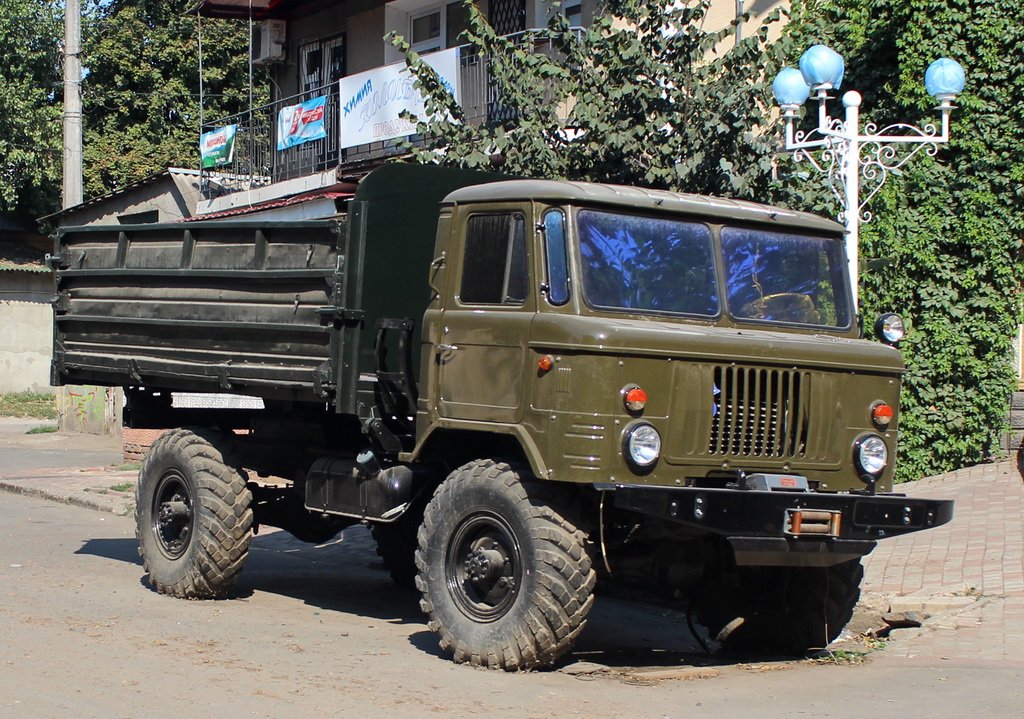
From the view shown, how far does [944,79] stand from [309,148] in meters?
12.3

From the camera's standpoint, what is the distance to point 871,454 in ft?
22.8

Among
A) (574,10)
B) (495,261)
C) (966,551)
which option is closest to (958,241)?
(966,551)

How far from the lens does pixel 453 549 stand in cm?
695

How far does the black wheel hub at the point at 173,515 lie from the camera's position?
8.95m

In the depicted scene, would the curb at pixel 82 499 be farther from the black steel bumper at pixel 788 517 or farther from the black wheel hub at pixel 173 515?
the black steel bumper at pixel 788 517

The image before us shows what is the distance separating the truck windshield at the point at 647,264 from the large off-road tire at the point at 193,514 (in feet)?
11.1

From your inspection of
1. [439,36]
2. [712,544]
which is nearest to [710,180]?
[712,544]

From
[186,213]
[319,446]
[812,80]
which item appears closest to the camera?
[319,446]

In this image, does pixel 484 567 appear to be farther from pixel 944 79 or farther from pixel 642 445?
pixel 944 79

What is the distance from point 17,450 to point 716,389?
16.1 meters

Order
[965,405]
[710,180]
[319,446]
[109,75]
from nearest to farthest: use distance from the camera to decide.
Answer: [319,446] < [710,180] < [965,405] < [109,75]

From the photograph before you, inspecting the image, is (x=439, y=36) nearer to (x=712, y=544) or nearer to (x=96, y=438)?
(x=96, y=438)

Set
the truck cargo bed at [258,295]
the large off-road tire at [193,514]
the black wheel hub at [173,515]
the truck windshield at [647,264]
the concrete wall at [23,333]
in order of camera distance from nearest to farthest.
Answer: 1. the truck windshield at [647,264]
2. the truck cargo bed at [258,295]
3. the large off-road tire at [193,514]
4. the black wheel hub at [173,515]
5. the concrete wall at [23,333]

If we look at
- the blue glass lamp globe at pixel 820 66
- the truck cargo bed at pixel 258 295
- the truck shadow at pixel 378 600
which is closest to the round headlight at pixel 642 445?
the truck shadow at pixel 378 600
